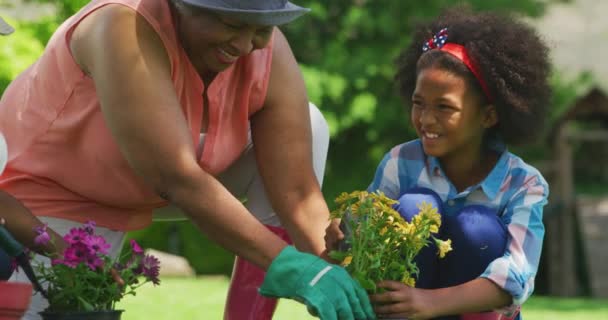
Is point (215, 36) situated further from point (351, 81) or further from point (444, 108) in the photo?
point (351, 81)

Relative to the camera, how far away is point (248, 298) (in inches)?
133

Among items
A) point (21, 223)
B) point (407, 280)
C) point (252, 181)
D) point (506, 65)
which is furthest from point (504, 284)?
point (21, 223)

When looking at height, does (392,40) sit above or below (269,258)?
below

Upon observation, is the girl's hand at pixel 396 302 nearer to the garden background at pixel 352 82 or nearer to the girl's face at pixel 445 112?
the girl's face at pixel 445 112

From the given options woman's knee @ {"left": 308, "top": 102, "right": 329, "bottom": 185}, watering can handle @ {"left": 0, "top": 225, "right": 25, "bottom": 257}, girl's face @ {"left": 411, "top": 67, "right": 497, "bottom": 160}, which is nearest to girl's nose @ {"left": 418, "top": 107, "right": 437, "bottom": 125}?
girl's face @ {"left": 411, "top": 67, "right": 497, "bottom": 160}

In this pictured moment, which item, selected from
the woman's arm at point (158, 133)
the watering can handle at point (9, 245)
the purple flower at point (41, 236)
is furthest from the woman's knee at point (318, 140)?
the watering can handle at point (9, 245)

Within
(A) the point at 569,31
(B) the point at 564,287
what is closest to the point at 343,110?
(B) the point at 564,287

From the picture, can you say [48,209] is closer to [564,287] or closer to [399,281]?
[399,281]

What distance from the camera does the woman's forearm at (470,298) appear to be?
2992mm

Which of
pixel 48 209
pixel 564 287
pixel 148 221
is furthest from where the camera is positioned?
pixel 564 287

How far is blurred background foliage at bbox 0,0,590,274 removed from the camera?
15.1 metres

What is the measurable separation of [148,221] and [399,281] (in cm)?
104

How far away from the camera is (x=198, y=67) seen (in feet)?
10.1

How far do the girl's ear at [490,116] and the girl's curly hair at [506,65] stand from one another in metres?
0.02
